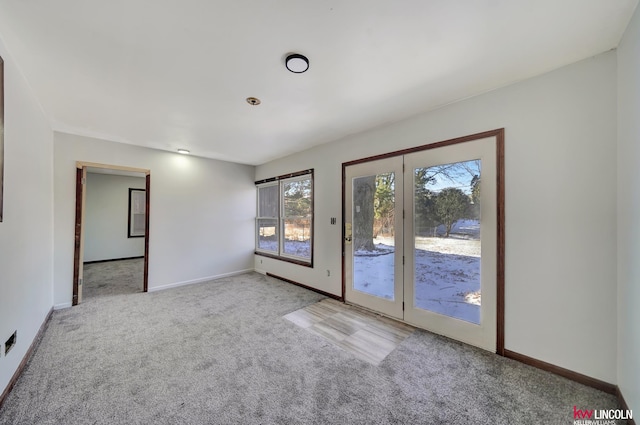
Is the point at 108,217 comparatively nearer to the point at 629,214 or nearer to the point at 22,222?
the point at 22,222

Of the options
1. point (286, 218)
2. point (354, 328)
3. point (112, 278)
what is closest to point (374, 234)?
point (354, 328)

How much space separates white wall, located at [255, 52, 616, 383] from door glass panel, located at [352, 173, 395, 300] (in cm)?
110

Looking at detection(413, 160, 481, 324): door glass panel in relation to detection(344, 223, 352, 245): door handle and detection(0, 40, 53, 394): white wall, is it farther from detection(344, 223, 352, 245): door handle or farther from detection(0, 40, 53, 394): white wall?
detection(0, 40, 53, 394): white wall

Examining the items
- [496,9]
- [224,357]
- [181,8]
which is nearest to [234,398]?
[224,357]

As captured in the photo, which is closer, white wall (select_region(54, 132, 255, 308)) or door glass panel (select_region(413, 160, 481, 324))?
door glass panel (select_region(413, 160, 481, 324))

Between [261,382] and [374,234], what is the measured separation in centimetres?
207

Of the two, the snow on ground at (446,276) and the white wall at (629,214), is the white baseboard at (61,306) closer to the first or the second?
the snow on ground at (446,276)

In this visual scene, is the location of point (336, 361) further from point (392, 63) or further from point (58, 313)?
point (58, 313)

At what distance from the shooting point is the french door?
2.28 meters

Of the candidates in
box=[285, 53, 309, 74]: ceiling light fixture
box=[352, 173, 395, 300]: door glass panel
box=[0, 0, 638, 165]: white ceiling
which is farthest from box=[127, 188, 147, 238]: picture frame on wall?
box=[285, 53, 309, 74]: ceiling light fixture

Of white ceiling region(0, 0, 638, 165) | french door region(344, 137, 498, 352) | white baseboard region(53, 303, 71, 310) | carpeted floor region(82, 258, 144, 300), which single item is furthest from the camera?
carpeted floor region(82, 258, 144, 300)

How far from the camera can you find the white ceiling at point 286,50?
1.38 metres

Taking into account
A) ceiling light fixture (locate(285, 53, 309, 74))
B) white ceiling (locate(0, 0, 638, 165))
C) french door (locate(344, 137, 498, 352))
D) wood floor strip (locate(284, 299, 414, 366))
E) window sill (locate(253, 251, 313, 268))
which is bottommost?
wood floor strip (locate(284, 299, 414, 366))

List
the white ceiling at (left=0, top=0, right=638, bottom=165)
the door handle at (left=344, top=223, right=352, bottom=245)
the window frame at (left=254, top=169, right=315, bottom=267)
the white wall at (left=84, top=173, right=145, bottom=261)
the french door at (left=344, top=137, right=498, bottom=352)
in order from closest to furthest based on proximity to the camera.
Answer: the white ceiling at (left=0, top=0, right=638, bottom=165) → the french door at (left=344, top=137, right=498, bottom=352) → the door handle at (left=344, top=223, right=352, bottom=245) → the window frame at (left=254, top=169, right=315, bottom=267) → the white wall at (left=84, top=173, right=145, bottom=261)
